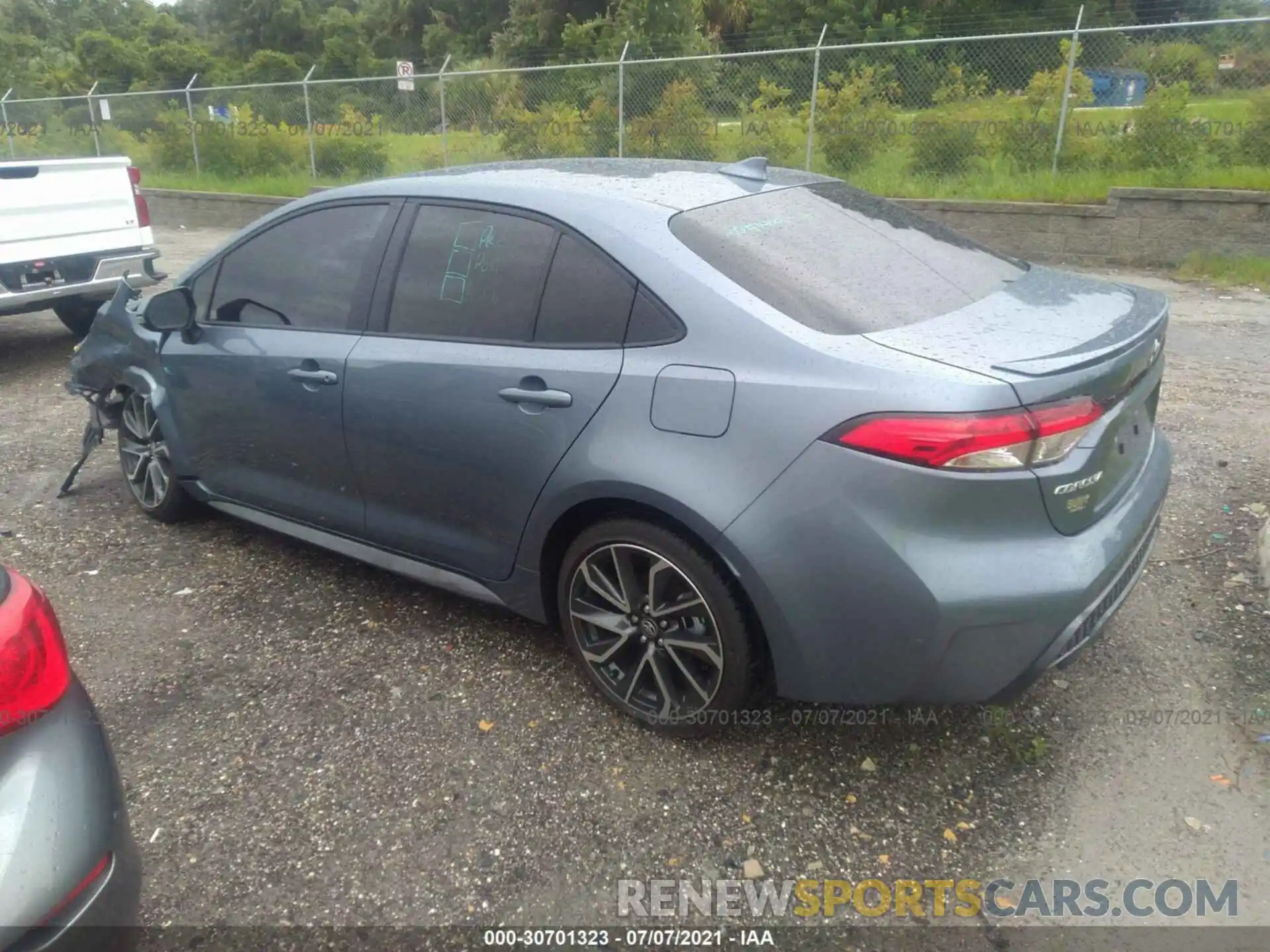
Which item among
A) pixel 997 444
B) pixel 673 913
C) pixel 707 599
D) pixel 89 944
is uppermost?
pixel 997 444

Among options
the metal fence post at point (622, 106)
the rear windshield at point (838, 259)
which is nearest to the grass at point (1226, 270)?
the metal fence post at point (622, 106)

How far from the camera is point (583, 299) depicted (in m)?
3.05

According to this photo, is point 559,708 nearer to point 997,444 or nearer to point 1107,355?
point 997,444

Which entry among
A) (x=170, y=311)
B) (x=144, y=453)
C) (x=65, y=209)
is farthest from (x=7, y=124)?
(x=170, y=311)

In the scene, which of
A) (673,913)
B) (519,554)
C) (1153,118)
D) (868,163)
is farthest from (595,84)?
(673,913)

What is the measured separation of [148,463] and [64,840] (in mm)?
3177

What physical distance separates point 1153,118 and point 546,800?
10639mm

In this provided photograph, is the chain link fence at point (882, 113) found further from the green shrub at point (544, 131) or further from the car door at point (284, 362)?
the car door at point (284, 362)

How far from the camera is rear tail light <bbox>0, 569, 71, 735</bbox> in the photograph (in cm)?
193

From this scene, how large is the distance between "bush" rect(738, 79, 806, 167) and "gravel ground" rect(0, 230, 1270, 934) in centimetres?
923

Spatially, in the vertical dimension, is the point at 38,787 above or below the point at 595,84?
below

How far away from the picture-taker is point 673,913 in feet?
8.18

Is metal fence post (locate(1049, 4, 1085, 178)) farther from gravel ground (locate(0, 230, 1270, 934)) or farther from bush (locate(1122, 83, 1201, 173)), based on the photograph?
gravel ground (locate(0, 230, 1270, 934))

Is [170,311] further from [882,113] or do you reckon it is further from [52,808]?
[882,113]
